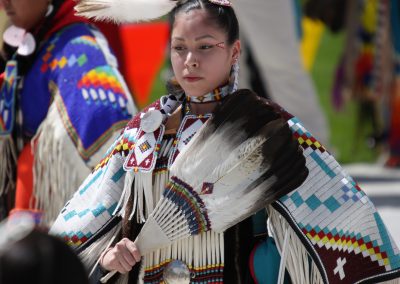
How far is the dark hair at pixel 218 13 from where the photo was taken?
2.90 metres

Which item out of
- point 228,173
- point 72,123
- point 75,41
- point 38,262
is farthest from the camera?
point 75,41

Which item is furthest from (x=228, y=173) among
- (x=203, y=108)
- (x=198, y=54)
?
(x=198, y=54)

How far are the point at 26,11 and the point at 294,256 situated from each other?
1511 mm

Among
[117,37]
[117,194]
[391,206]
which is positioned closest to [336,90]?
[391,206]

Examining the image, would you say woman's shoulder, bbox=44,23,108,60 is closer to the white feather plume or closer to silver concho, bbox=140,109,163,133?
the white feather plume

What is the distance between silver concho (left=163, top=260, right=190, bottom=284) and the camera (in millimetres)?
2844

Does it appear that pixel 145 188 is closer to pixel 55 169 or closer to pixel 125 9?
pixel 125 9

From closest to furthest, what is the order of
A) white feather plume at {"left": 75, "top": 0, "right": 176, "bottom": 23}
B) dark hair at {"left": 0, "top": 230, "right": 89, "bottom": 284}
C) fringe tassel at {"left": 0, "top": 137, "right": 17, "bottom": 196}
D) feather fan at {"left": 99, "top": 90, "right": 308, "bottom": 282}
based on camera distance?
1. dark hair at {"left": 0, "top": 230, "right": 89, "bottom": 284}
2. feather fan at {"left": 99, "top": 90, "right": 308, "bottom": 282}
3. white feather plume at {"left": 75, "top": 0, "right": 176, "bottom": 23}
4. fringe tassel at {"left": 0, "top": 137, "right": 17, "bottom": 196}

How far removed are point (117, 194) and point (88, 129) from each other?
0.78 metres

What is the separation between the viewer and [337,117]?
941cm

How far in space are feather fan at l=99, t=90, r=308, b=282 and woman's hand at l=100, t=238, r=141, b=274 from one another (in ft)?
0.10

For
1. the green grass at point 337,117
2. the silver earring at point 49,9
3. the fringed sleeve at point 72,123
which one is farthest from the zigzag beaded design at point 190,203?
the green grass at point 337,117

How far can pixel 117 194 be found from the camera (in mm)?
2967

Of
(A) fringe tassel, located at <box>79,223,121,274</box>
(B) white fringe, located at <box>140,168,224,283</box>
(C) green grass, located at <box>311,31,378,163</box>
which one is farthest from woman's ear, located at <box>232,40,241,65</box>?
(C) green grass, located at <box>311,31,378,163</box>
